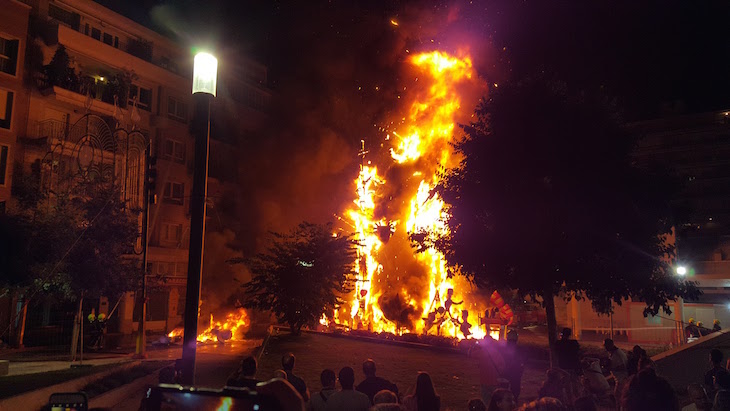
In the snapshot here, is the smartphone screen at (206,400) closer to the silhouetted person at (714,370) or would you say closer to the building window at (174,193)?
the silhouetted person at (714,370)

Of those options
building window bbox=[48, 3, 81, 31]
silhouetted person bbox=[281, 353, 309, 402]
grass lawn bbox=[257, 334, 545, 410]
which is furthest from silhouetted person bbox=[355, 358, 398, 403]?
building window bbox=[48, 3, 81, 31]

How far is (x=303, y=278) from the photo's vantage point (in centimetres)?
1666

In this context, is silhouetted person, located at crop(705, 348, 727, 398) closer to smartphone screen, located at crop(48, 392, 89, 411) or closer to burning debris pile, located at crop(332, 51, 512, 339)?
smartphone screen, located at crop(48, 392, 89, 411)

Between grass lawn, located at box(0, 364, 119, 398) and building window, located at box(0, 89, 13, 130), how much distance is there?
16.3 meters

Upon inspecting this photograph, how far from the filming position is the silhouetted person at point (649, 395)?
20.0 ft

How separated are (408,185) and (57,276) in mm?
16606

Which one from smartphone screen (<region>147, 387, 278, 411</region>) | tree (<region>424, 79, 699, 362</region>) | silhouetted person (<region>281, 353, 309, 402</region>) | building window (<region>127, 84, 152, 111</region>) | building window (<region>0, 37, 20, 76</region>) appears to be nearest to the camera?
smartphone screen (<region>147, 387, 278, 411</region>)

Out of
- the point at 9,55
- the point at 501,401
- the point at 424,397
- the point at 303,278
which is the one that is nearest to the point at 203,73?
the point at 424,397

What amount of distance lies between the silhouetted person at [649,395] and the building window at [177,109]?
33072mm

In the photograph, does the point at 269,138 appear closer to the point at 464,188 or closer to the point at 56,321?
the point at 56,321

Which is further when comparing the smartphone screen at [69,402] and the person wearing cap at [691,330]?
the person wearing cap at [691,330]

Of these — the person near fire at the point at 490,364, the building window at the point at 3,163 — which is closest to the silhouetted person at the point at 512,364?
the person near fire at the point at 490,364

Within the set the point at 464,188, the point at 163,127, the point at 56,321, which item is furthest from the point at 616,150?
the point at 163,127

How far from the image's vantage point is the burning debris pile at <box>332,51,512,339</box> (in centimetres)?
2530
